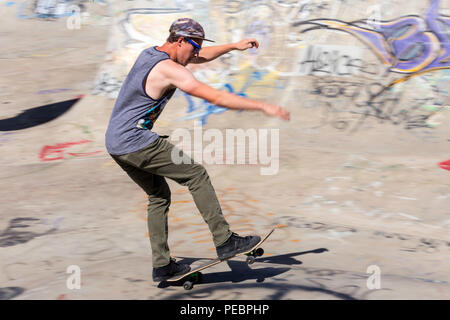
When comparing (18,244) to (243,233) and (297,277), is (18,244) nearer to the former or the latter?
(243,233)

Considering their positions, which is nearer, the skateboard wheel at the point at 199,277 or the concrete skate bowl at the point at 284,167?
the skateboard wheel at the point at 199,277

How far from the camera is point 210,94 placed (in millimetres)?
3428

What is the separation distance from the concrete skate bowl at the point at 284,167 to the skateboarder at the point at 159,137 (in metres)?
0.36

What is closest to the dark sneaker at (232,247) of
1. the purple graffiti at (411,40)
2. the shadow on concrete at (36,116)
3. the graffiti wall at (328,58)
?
the graffiti wall at (328,58)

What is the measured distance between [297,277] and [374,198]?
2.50 m

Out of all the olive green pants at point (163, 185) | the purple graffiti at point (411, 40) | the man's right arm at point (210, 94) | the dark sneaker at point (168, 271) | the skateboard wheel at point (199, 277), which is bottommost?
the skateboard wheel at point (199, 277)

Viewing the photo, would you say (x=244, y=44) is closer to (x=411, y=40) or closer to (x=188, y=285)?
(x=188, y=285)

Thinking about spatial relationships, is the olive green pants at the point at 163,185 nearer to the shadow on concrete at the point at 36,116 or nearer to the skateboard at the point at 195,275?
the skateboard at the point at 195,275

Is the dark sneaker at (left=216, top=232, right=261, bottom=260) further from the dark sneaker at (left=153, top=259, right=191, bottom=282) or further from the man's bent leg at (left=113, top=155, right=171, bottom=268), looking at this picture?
the man's bent leg at (left=113, top=155, right=171, bottom=268)

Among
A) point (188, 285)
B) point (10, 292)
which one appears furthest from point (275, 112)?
point (10, 292)

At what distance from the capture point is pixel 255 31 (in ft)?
33.3

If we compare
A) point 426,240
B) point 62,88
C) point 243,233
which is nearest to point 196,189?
point 243,233

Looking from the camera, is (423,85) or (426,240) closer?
(426,240)

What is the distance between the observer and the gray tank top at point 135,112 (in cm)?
369
